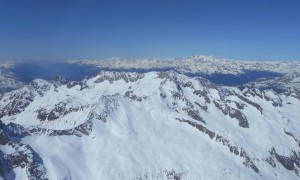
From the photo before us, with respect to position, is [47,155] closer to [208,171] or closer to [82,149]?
[82,149]

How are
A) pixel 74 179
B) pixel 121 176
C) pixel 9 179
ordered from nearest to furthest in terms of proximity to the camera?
1. pixel 9 179
2. pixel 74 179
3. pixel 121 176

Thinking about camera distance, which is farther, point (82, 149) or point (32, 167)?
point (82, 149)

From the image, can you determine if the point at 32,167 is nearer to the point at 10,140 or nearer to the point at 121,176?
the point at 10,140

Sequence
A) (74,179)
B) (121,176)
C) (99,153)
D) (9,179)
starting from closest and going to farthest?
(9,179), (74,179), (121,176), (99,153)

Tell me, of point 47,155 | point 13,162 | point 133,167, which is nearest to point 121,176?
point 133,167

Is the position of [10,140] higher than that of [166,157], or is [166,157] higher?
[10,140]

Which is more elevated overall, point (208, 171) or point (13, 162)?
point (13, 162)

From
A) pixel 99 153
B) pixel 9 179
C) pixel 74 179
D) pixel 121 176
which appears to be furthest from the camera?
pixel 99 153

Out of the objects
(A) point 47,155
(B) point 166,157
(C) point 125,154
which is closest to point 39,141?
(A) point 47,155

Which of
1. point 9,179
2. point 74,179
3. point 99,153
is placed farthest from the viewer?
point 99,153
